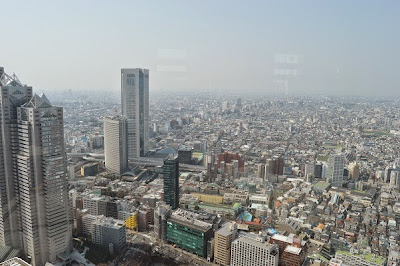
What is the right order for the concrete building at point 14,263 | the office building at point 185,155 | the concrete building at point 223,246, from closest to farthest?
the concrete building at point 14,263 → the concrete building at point 223,246 → the office building at point 185,155

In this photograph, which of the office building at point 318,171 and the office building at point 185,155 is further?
the office building at point 185,155

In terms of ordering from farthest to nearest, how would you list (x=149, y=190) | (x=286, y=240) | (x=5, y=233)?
1. (x=149, y=190)
2. (x=286, y=240)
3. (x=5, y=233)

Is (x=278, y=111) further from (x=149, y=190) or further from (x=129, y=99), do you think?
(x=149, y=190)

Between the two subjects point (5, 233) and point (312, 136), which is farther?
point (312, 136)

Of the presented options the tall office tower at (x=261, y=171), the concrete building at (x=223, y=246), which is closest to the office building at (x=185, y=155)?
the tall office tower at (x=261, y=171)

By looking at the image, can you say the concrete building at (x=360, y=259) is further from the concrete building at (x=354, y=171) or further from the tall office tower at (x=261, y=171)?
the concrete building at (x=354, y=171)


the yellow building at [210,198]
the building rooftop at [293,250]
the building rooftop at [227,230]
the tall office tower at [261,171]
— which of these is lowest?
the yellow building at [210,198]

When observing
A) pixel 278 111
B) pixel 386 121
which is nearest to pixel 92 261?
pixel 278 111

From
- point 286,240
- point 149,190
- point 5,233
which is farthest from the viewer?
point 149,190
